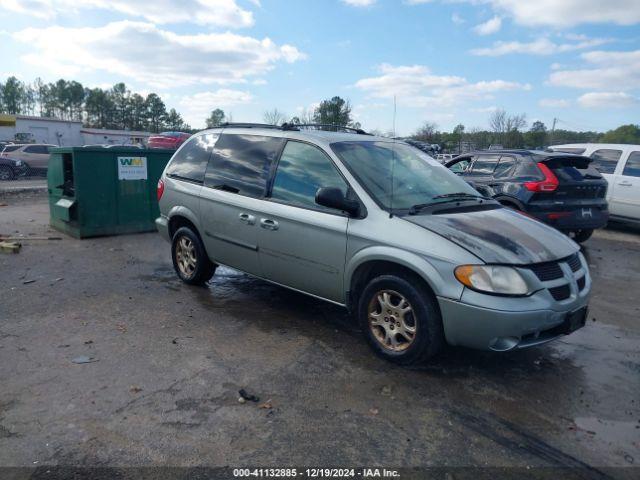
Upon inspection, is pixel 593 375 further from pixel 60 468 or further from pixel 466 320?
pixel 60 468

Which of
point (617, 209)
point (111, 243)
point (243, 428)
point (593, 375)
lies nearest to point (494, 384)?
point (593, 375)

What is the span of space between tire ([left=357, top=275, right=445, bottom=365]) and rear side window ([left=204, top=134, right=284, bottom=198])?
1.63 metres

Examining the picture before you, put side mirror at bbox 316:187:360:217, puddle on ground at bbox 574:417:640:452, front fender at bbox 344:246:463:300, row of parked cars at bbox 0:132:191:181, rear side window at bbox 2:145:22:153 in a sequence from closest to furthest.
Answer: puddle on ground at bbox 574:417:640:452, front fender at bbox 344:246:463:300, side mirror at bbox 316:187:360:217, row of parked cars at bbox 0:132:191:181, rear side window at bbox 2:145:22:153

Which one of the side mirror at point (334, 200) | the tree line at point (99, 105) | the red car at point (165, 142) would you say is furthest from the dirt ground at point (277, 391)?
the tree line at point (99, 105)

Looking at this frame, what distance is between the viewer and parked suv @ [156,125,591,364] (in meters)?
3.42

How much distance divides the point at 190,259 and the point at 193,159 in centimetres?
119

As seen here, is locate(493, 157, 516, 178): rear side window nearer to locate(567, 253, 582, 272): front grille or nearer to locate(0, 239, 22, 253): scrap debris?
locate(567, 253, 582, 272): front grille

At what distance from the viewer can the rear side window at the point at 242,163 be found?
4855 mm

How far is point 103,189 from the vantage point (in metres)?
8.46

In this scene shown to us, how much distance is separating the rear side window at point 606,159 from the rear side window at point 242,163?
29.4 ft

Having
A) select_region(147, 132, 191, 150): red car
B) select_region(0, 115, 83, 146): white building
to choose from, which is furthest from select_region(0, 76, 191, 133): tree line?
select_region(147, 132, 191, 150): red car

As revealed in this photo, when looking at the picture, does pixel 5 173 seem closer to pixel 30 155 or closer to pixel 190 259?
pixel 30 155

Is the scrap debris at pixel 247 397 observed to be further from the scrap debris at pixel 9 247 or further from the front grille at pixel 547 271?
the scrap debris at pixel 9 247

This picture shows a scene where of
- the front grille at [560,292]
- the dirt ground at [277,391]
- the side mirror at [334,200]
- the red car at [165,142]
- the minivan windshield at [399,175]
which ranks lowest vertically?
the dirt ground at [277,391]
